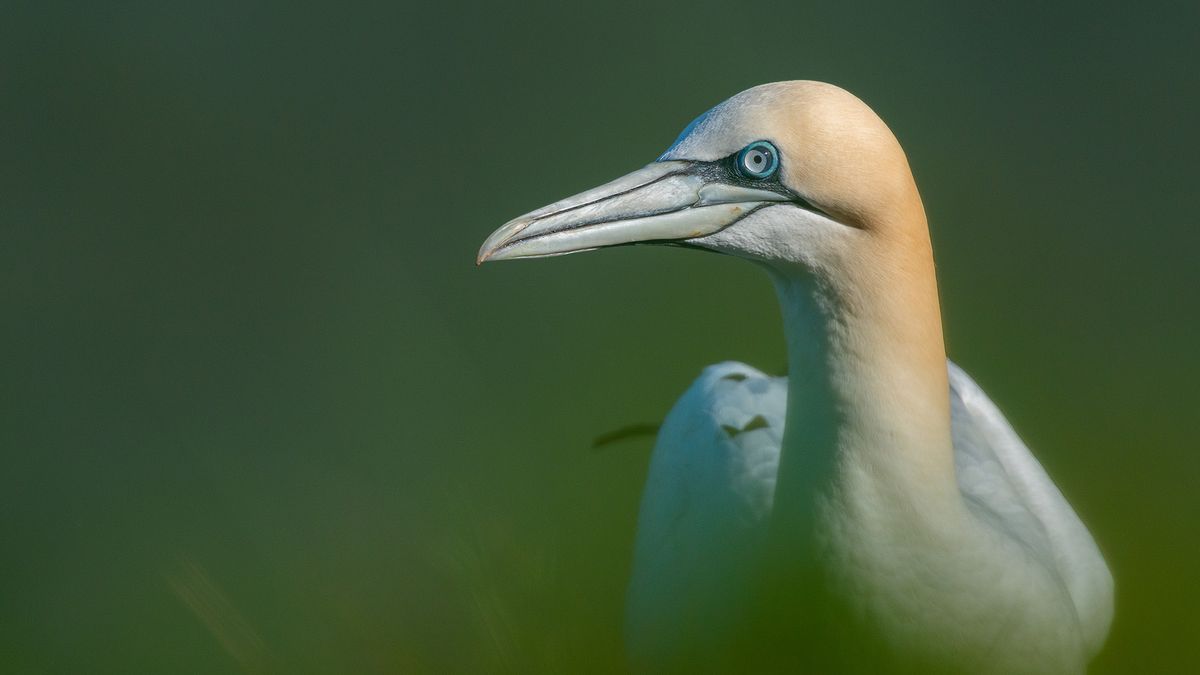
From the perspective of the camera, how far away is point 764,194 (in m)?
1.82

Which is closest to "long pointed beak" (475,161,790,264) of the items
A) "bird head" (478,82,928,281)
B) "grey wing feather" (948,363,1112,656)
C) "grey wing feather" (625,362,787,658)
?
"bird head" (478,82,928,281)

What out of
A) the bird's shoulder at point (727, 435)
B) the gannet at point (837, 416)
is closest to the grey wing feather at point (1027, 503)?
the gannet at point (837, 416)

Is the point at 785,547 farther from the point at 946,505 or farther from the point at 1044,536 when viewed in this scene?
the point at 1044,536

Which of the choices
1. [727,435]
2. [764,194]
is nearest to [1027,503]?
[727,435]

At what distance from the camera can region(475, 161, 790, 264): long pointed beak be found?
1.88m

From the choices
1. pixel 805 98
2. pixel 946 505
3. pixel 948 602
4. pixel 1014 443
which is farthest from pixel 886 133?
pixel 1014 443

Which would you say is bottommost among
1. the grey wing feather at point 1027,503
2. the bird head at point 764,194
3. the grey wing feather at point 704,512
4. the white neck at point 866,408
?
the grey wing feather at point 1027,503

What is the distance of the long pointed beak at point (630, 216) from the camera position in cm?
188

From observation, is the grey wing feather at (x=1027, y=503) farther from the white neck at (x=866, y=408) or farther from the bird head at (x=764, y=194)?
the bird head at (x=764, y=194)

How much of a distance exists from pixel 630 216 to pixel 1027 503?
4.30 feet

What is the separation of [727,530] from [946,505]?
49 centimetres

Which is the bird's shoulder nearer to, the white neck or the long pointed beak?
the white neck

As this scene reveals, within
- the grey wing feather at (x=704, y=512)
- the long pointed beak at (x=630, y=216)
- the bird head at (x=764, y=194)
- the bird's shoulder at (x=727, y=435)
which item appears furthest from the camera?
the bird's shoulder at (x=727, y=435)

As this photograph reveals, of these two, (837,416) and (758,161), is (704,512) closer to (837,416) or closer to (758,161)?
(837,416)
